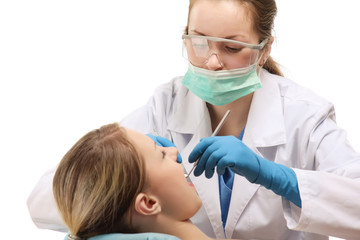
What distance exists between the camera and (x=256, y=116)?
2457mm

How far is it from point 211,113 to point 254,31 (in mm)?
456

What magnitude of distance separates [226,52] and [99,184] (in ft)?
2.65

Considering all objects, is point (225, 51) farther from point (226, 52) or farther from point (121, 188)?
point (121, 188)

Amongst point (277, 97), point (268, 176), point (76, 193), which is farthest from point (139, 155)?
point (277, 97)

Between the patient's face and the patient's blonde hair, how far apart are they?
45 mm

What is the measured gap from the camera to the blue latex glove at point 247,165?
2029 mm

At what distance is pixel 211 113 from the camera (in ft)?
8.55

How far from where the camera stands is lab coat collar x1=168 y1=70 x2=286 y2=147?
2387 millimetres

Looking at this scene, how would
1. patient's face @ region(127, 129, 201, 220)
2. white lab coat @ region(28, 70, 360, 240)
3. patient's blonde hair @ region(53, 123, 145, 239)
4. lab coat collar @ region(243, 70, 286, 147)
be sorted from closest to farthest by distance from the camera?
1. patient's blonde hair @ region(53, 123, 145, 239)
2. patient's face @ region(127, 129, 201, 220)
3. white lab coat @ region(28, 70, 360, 240)
4. lab coat collar @ region(243, 70, 286, 147)

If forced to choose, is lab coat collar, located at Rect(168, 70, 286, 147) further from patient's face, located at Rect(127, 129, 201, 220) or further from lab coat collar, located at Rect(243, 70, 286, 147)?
patient's face, located at Rect(127, 129, 201, 220)

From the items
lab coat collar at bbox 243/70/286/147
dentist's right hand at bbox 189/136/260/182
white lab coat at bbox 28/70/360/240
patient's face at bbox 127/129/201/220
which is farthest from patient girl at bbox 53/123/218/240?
lab coat collar at bbox 243/70/286/147

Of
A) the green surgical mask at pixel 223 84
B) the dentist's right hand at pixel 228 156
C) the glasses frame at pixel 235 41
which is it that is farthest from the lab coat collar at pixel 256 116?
the dentist's right hand at pixel 228 156

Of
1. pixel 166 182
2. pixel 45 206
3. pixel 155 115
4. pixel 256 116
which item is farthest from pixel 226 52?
pixel 45 206

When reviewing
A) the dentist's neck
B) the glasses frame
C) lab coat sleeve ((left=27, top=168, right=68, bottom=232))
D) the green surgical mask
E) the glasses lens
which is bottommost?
lab coat sleeve ((left=27, top=168, right=68, bottom=232))
